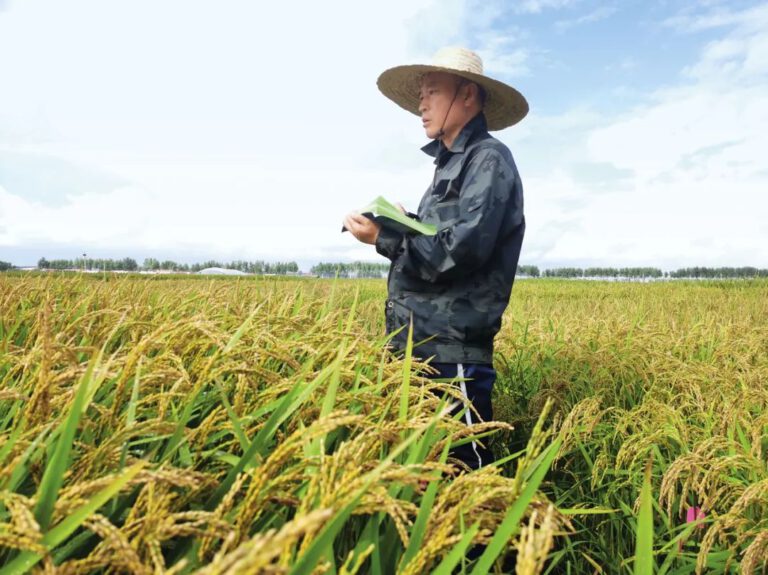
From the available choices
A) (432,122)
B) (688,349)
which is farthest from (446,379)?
(688,349)

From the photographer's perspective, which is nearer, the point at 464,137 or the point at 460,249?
the point at 460,249

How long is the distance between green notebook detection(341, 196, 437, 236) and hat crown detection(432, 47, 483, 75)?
3.53ft

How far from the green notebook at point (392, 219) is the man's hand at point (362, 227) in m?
0.03

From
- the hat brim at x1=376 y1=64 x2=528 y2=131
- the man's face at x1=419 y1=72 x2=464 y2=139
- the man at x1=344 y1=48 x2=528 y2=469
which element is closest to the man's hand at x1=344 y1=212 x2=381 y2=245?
the man at x1=344 y1=48 x2=528 y2=469

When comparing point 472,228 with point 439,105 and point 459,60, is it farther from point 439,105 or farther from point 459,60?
point 459,60

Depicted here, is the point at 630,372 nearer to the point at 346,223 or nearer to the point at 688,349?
the point at 688,349

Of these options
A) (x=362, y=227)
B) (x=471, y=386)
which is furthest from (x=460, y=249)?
(x=471, y=386)

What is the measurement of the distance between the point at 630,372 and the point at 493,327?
6.68 feet

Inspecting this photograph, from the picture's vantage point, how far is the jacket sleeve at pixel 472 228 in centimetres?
296

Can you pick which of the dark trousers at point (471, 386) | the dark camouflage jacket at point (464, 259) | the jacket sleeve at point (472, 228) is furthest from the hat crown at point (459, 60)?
the dark trousers at point (471, 386)

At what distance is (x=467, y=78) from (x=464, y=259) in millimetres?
1350

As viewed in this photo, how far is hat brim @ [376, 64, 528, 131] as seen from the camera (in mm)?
3609

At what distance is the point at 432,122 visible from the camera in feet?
11.7

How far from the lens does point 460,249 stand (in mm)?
2955
